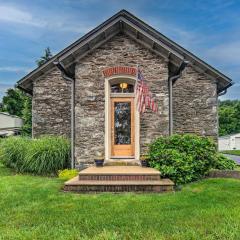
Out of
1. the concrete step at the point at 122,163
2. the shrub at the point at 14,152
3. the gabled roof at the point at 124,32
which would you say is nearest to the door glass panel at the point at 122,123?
the concrete step at the point at 122,163

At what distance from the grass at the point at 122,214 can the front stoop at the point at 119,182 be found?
1.32 feet

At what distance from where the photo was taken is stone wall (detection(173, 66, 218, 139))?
1475 cm

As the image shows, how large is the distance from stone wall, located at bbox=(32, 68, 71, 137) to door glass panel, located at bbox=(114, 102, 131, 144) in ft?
13.2

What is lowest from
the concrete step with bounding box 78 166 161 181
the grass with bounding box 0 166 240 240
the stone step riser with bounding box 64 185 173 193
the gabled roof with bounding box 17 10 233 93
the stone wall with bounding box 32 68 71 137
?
the grass with bounding box 0 166 240 240

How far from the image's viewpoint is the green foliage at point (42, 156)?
11.5 meters

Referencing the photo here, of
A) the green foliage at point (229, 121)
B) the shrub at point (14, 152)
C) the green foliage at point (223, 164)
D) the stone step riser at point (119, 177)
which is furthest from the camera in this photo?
the green foliage at point (229, 121)

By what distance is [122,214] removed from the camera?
5.89 meters

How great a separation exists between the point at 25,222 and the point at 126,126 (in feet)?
Answer: 21.0

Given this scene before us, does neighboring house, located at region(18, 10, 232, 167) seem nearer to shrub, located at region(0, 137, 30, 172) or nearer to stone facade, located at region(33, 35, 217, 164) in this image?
stone facade, located at region(33, 35, 217, 164)

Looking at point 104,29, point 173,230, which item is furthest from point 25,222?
point 104,29

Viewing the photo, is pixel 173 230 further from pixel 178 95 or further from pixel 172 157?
pixel 178 95

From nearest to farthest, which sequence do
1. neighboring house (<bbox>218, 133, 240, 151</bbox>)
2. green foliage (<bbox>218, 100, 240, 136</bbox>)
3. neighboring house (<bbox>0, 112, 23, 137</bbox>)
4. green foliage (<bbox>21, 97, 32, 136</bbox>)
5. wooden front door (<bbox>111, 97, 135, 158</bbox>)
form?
wooden front door (<bbox>111, 97, 135, 158</bbox>)
green foliage (<bbox>21, 97, 32, 136</bbox>)
neighboring house (<bbox>0, 112, 23, 137</bbox>)
neighboring house (<bbox>218, 133, 240, 151</bbox>)
green foliage (<bbox>218, 100, 240, 136</bbox>)

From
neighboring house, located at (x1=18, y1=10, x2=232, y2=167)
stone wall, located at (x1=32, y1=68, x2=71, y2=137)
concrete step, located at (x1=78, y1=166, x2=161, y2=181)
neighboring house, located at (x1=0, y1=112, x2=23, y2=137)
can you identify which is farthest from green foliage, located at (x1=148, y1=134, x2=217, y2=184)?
neighboring house, located at (x1=0, y1=112, x2=23, y2=137)

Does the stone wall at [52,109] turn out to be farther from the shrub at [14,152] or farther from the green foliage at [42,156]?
the green foliage at [42,156]
